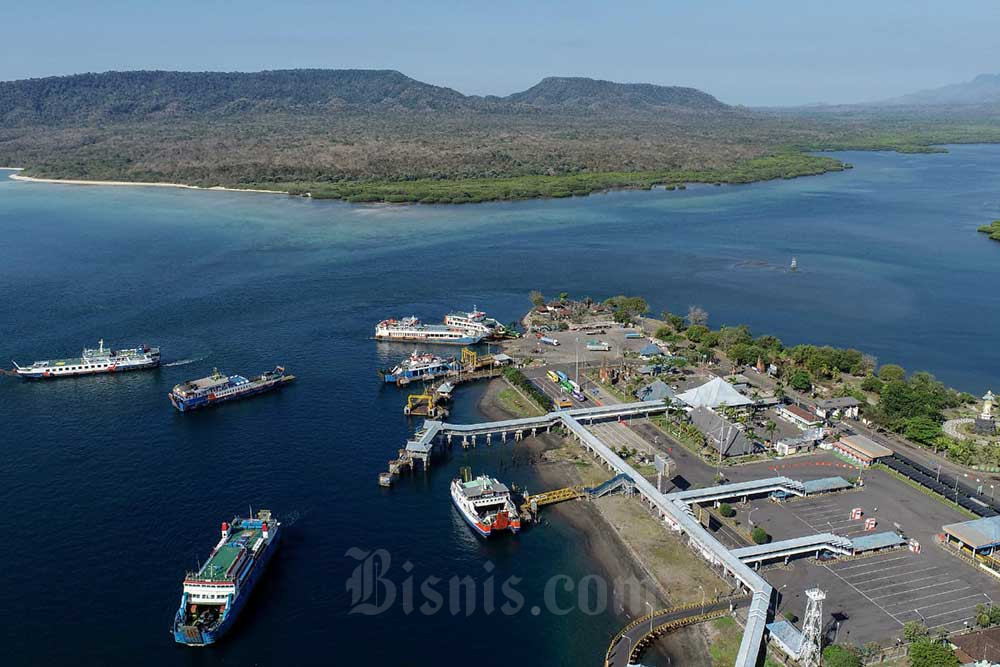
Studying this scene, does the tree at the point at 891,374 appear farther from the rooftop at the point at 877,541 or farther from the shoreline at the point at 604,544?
the shoreline at the point at 604,544

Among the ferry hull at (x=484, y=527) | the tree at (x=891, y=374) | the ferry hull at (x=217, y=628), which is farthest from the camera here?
Answer: the tree at (x=891, y=374)

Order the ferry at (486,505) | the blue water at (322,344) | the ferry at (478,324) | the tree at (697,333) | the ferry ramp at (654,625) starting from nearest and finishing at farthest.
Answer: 1. the ferry ramp at (654,625)
2. the blue water at (322,344)
3. the ferry at (486,505)
4. the tree at (697,333)
5. the ferry at (478,324)

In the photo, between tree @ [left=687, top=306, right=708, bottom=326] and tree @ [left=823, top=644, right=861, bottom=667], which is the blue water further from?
tree @ [left=823, top=644, right=861, bottom=667]

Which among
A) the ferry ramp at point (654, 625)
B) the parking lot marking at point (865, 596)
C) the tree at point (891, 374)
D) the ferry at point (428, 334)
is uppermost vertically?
the ferry at point (428, 334)

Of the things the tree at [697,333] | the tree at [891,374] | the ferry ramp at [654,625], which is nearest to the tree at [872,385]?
the tree at [891,374]

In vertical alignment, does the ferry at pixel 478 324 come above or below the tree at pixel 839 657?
above

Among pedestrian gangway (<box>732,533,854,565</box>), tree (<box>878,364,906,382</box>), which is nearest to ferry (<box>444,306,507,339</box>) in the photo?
tree (<box>878,364,906,382</box>)

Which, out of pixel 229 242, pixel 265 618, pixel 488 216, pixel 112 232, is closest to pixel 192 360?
pixel 265 618

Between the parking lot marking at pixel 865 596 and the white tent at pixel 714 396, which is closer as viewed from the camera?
the parking lot marking at pixel 865 596
